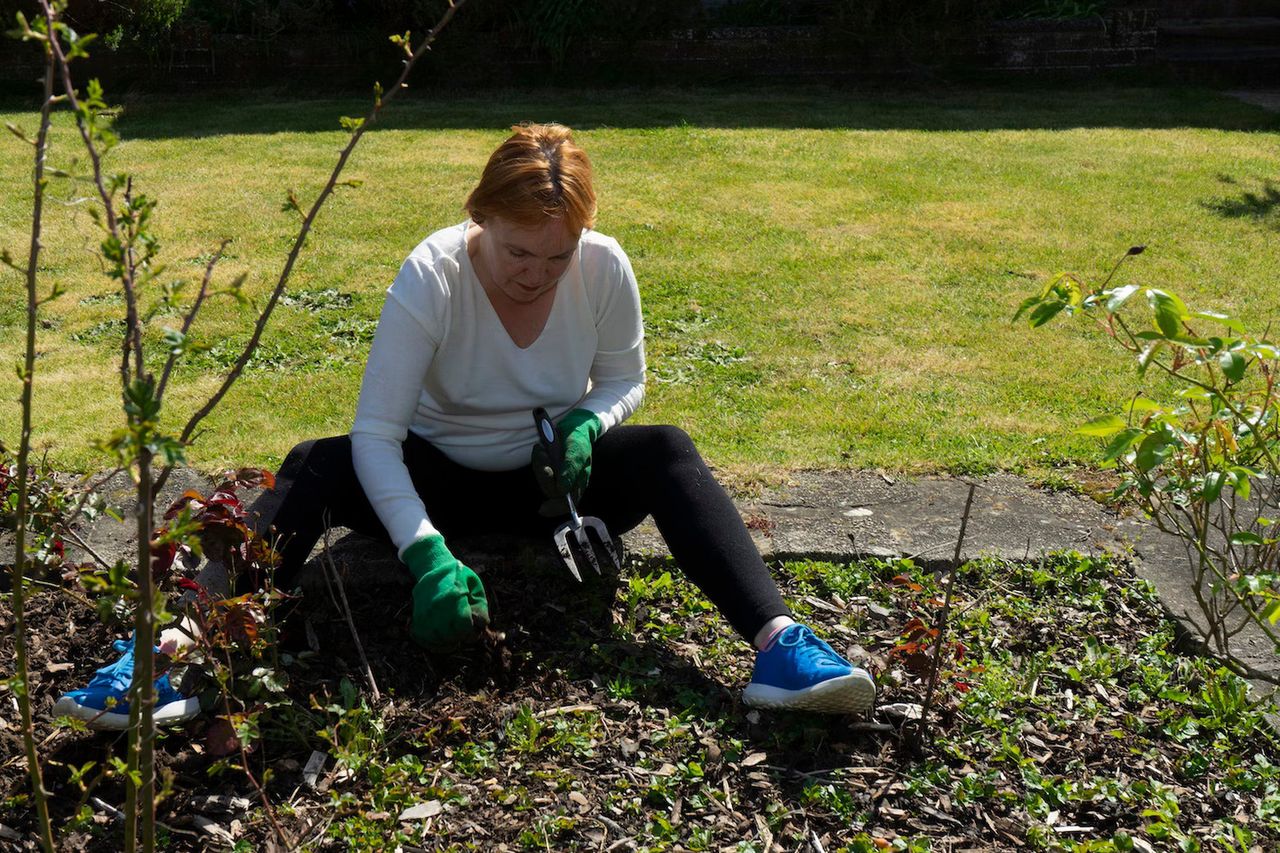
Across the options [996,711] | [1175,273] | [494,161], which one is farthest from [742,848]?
[1175,273]

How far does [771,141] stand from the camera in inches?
300

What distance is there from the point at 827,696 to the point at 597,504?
2.49 ft

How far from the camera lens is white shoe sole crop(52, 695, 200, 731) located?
221 centimetres

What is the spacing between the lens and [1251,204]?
6500 millimetres

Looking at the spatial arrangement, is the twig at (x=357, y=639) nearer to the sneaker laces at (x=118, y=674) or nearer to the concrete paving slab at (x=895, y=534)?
the concrete paving slab at (x=895, y=534)

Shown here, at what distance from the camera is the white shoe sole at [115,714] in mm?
2209

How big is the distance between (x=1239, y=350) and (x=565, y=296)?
1465 mm

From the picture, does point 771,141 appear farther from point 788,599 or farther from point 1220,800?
point 1220,800

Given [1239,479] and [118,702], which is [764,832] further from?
[118,702]

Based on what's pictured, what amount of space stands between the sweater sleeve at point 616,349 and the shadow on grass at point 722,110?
5.10m

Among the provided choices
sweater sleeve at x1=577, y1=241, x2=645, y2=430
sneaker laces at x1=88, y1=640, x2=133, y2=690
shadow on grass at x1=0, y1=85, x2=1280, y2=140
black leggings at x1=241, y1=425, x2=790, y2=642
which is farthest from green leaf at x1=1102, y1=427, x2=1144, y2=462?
shadow on grass at x1=0, y1=85, x2=1280, y2=140

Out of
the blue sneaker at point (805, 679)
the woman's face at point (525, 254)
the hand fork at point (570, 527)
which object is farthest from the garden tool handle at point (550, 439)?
the blue sneaker at point (805, 679)

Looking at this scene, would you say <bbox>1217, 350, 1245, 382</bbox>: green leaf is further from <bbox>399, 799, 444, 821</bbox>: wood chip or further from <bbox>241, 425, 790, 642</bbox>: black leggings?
<bbox>399, 799, 444, 821</bbox>: wood chip

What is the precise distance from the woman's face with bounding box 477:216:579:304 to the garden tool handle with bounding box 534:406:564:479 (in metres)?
0.25
